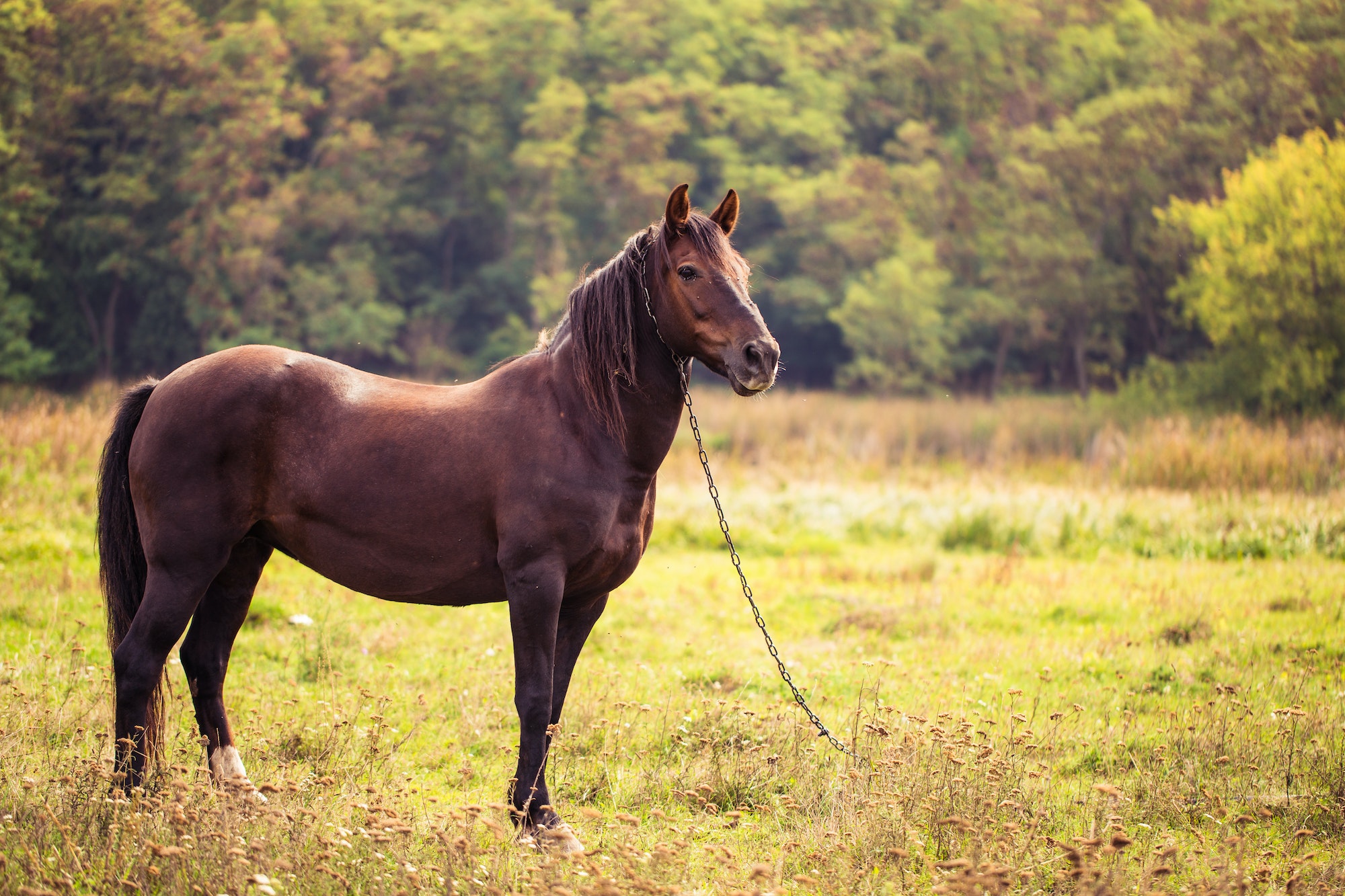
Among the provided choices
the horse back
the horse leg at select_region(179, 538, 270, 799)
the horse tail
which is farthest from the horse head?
the horse tail

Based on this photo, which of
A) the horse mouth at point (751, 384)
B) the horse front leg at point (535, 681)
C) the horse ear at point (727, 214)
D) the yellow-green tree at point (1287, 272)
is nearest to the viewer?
the horse mouth at point (751, 384)

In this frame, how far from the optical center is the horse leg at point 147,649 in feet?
13.1

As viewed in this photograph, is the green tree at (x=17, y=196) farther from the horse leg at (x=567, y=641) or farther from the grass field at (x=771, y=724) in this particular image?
the horse leg at (x=567, y=641)

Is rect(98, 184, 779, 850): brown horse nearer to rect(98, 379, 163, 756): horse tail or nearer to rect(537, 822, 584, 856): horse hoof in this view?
rect(537, 822, 584, 856): horse hoof

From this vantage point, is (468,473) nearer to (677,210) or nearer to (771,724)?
(677,210)

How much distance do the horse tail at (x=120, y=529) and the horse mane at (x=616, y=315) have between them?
191cm

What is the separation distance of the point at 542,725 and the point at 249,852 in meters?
1.10

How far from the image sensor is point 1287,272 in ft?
79.2

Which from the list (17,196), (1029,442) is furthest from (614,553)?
(17,196)

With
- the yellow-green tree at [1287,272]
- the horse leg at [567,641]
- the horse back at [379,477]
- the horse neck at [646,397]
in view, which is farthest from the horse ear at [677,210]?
the yellow-green tree at [1287,272]

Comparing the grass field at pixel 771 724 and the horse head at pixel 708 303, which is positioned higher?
the horse head at pixel 708 303

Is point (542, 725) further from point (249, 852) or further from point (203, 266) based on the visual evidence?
point (203, 266)

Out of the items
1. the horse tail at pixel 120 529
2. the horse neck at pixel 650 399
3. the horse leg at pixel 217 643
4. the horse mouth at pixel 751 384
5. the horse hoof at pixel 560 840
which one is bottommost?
the horse hoof at pixel 560 840

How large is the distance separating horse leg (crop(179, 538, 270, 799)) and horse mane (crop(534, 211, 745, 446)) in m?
1.70
